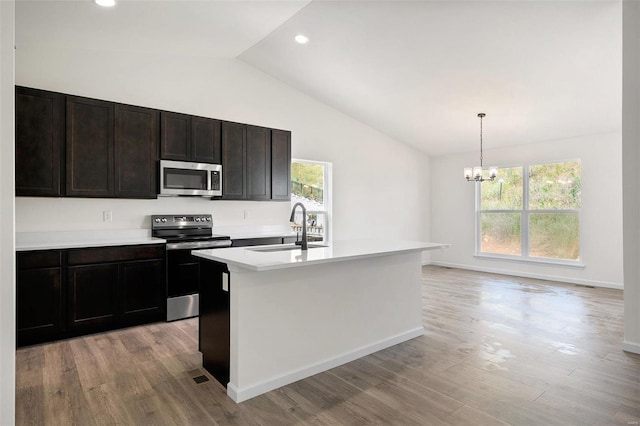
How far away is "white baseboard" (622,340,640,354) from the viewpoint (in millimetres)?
3059

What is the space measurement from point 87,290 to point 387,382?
2831 millimetres

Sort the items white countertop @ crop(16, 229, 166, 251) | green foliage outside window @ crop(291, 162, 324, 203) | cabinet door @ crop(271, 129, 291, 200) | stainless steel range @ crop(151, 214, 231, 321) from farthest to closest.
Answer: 1. green foliage outside window @ crop(291, 162, 324, 203)
2. cabinet door @ crop(271, 129, 291, 200)
3. stainless steel range @ crop(151, 214, 231, 321)
4. white countertop @ crop(16, 229, 166, 251)

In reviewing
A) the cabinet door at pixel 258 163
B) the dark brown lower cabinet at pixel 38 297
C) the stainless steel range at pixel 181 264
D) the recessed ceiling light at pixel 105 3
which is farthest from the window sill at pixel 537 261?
the recessed ceiling light at pixel 105 3

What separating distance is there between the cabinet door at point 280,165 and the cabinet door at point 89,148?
6.52 feet

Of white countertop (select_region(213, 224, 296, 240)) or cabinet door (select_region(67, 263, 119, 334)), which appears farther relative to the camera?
white countertop (select_region(213, 224, 296, 240))

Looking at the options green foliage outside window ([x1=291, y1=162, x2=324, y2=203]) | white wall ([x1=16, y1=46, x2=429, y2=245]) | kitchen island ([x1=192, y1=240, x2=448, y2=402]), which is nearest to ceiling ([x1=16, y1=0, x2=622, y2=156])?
white wall ([x1=16, y1=46, x2=429, y2=245])

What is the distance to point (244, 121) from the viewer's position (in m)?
5.18

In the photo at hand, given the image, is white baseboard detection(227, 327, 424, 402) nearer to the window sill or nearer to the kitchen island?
the kitchen island

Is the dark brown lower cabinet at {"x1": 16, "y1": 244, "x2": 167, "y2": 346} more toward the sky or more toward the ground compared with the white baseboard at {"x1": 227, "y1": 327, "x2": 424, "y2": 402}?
more toward the sky

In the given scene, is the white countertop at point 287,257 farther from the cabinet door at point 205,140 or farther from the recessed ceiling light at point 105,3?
the recessed ceiling light at point 105,3

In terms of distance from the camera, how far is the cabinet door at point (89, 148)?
11.5ft

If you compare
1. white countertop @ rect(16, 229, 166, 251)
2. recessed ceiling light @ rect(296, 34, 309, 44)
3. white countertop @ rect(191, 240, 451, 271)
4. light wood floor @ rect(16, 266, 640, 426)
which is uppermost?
recessed ceiling light @ rect(296, 34, 309, 44)

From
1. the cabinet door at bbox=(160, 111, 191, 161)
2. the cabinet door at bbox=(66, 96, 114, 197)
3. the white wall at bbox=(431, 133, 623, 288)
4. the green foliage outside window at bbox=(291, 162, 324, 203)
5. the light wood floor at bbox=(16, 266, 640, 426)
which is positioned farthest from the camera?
the green foliage outside window at bbox=(291, 162, 324, 203)

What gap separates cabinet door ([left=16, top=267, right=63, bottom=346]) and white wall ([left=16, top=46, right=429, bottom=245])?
68 centimetres
